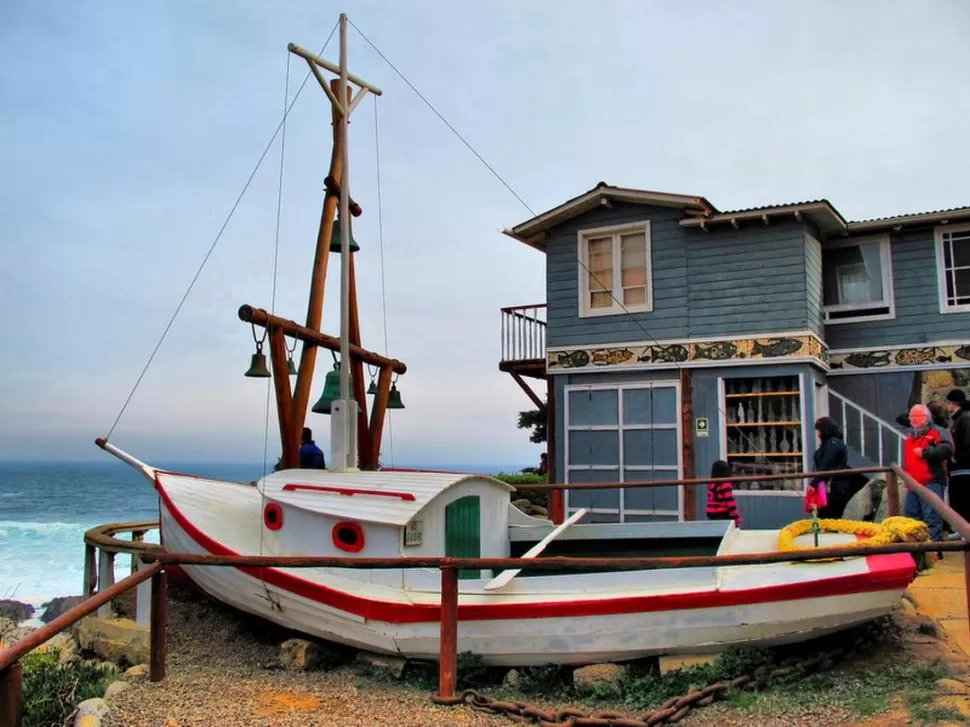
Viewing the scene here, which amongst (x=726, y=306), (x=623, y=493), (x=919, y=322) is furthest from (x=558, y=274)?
(x=919, y=322)

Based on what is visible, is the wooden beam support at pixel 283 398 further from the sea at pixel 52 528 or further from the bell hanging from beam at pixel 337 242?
the sea at pixel 52 528

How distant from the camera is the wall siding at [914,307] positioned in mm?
13906

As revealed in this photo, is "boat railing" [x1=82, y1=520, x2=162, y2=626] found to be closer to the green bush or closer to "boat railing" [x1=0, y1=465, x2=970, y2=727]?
the green bush

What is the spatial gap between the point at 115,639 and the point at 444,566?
5637mm

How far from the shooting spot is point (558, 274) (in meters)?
15.4

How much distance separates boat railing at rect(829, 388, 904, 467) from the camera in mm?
13461

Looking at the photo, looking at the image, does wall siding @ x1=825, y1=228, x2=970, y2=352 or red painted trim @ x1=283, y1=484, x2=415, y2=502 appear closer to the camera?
red painted trim @ x1=283, y1=484, x2=415, y2=502

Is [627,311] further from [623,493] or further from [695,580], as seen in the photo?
[695,580]

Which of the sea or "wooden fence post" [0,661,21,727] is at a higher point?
"wooden fence post" [0,661,21,727]

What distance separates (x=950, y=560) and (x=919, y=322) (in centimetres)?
560

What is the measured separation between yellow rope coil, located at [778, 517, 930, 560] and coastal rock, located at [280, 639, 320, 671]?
13.7 feet

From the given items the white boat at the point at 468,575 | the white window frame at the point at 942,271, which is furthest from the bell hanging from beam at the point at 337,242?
the white window frame at the point at 942,271

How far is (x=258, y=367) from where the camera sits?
9047mm

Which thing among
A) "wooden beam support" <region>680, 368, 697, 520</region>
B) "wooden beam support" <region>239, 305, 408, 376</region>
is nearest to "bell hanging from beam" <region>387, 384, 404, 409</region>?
"wooden beam support" <region>239, 305, 408, 376</region>
